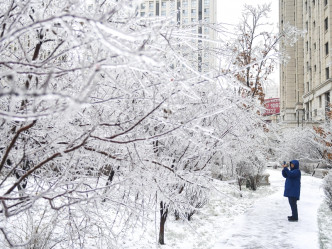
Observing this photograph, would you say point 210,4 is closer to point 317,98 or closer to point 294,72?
point 294,72

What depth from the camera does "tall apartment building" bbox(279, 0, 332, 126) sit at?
31.8 meters

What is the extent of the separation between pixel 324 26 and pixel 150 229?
33.9m

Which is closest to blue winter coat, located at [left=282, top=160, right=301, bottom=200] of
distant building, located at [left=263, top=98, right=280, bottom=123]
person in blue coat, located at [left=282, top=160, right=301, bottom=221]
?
person in blue coat, located at [left=282, top=160, right=301, bottom=221]

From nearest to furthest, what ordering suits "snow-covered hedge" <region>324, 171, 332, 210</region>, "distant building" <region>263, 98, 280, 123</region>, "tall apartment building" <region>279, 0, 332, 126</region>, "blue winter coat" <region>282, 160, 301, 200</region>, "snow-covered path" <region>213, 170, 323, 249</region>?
"snow-covered path" <region>213, 170, 323, 249</region> → "blue winter coat" <region>282, 160, 301, 200</region> → "snow-covered hedge" <region>324, 171, 332, 210</region> → "distant building" <region>263, 98, 280, 123</region> → "tall apartment building" <region>279, 0, 332, 126</region>

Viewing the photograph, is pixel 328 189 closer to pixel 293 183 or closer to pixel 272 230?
pixel 293 183

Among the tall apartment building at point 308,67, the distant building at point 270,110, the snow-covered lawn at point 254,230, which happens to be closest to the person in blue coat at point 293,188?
the snow-covered lawn at point 254,230

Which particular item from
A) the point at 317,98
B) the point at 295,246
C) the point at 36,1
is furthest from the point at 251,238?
the point at 317,98

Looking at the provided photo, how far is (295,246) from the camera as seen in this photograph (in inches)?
215

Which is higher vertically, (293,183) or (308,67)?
(308,67)

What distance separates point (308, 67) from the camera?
38469 millimetres

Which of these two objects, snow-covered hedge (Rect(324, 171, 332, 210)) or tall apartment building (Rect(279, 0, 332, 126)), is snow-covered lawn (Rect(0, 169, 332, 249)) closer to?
snow-covered hedge (Rect(324, 171, 332, 210))

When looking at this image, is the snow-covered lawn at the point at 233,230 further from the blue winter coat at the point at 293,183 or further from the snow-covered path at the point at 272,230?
the blue winter coat at the point at 293,183

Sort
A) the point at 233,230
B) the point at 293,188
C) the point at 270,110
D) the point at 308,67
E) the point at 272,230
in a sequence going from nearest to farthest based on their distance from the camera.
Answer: the point at 272,230
the point at 233,230
the point at 293,188
the point at 270,110
the point at 308,67

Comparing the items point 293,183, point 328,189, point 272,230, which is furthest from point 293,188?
point 328,189
